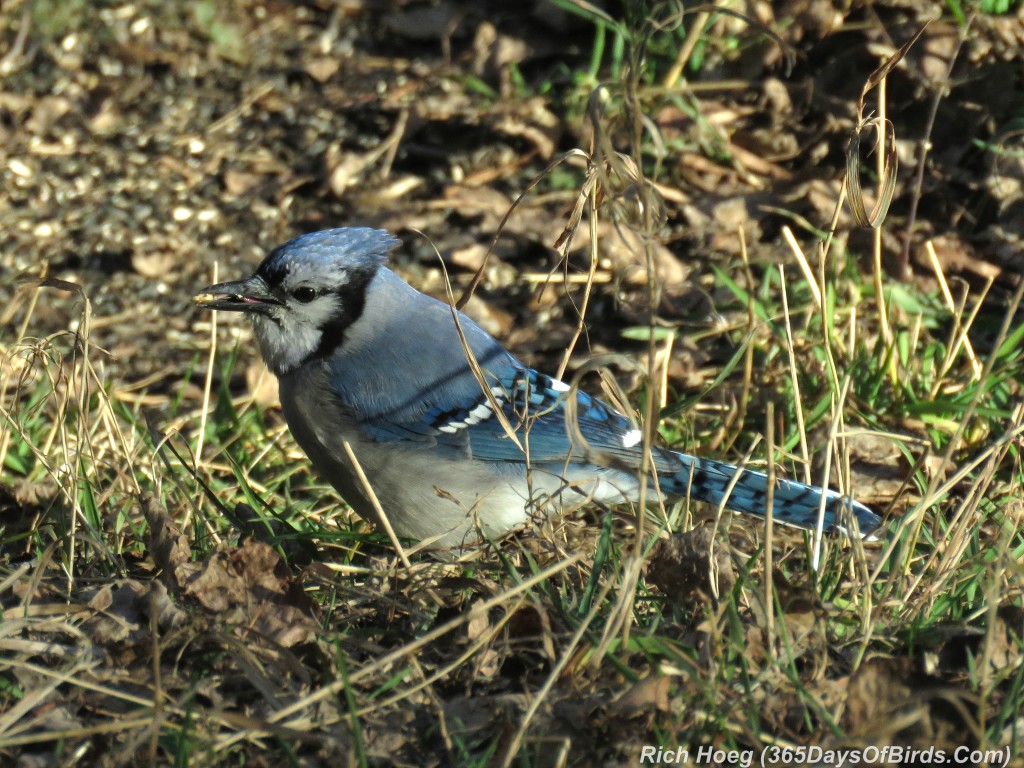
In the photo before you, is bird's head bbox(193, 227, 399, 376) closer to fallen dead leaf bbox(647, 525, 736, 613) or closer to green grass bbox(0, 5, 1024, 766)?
green grass bbox(0, 5, 1024, 766)

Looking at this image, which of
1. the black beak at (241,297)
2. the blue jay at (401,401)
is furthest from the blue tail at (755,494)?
the black beak at (241,297)

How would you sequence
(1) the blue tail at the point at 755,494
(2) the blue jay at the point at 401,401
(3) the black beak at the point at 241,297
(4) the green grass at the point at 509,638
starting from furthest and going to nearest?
(3) the black beak at the point at 241,297, (2) the blue jay at the point at 401,401, (1) the blue tail at the point at 755,494, (4) the green grass at the point at 509,638

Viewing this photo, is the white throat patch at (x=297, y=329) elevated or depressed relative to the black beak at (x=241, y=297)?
depressed

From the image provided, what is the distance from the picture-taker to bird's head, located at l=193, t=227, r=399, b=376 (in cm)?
363

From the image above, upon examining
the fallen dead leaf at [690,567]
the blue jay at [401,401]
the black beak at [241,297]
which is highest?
the fallen dead leaf at [690,567]

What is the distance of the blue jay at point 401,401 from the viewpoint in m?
3.48

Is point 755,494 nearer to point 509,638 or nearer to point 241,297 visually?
point 509,638

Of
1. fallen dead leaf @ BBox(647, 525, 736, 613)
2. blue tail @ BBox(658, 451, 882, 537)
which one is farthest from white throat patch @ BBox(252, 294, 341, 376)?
fallen dead leaf @ BBox(647, 525, 736, 613)

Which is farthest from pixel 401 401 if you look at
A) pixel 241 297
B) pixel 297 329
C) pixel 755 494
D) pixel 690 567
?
pixel 690 567

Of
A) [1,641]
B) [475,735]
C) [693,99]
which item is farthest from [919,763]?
[693,99]

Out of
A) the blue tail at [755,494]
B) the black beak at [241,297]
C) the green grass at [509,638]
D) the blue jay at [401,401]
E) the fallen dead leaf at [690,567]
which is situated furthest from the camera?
the black beak at [241,297]

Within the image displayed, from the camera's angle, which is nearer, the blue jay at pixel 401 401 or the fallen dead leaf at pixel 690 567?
the fallen dead leaf at pixel 690 567

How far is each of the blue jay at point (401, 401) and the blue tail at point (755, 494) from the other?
0.09ft

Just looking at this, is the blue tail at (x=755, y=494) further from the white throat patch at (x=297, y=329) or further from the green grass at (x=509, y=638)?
the white throat patch at (x=297, y=329)
